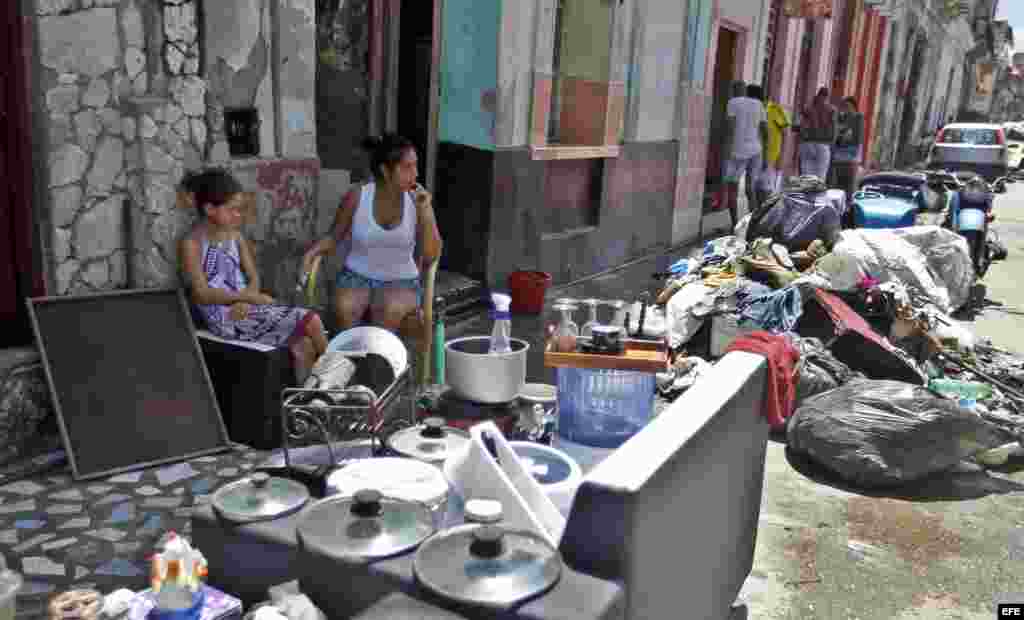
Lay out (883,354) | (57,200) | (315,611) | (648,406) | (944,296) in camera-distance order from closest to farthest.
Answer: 1. (315,611)
2. (648,406)
3. (57,200)
4. (883,354)
5. (944,296)

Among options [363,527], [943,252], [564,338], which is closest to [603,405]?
[564,338]

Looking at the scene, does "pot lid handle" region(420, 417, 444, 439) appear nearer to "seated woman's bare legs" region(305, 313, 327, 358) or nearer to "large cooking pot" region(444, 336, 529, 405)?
"large cooking pot" region(444, 336, 529, 405)

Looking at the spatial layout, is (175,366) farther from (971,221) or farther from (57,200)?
(971,221)

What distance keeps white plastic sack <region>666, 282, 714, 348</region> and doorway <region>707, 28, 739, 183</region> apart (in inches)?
213

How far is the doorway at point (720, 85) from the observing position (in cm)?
1225

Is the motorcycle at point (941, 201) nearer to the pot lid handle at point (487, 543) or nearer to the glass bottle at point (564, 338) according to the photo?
the glass bottle at point (564, 338)

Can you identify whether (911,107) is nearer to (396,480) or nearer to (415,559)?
(396,480)

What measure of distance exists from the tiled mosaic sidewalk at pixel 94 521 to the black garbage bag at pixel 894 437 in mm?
2934

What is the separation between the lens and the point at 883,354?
5.64 metres

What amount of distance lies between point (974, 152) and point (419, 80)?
19667mm

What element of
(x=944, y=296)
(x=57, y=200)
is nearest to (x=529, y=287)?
(x=944, y=296)

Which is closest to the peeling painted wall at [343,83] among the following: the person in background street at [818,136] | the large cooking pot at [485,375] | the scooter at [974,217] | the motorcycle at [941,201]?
the large cooking pot at [485,375]

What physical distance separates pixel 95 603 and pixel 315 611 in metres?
0.50

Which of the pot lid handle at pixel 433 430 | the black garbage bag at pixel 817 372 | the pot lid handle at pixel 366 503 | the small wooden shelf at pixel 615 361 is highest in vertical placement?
the small wooden shelf at pixel 615 361
